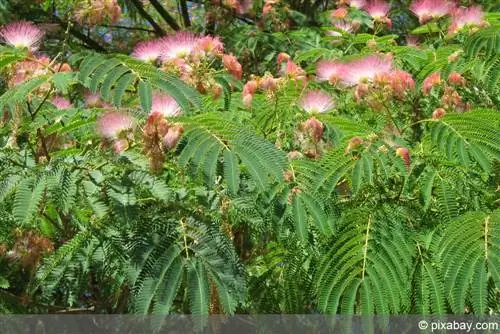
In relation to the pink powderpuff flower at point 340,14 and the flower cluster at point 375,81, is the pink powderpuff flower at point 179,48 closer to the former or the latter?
the flower cluster at point 375,81

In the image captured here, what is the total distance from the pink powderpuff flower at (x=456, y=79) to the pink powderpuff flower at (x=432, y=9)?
85 centimetres

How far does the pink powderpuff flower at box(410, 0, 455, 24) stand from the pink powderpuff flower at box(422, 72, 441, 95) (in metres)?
0.76

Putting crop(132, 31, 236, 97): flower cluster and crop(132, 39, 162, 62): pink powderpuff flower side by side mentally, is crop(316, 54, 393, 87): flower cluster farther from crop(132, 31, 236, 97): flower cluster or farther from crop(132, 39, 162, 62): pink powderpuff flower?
crop(132, 39, 162, 62): pink powderpuff flower

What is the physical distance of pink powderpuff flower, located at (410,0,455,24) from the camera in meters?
4.32

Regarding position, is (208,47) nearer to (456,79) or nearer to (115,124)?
(115,124)

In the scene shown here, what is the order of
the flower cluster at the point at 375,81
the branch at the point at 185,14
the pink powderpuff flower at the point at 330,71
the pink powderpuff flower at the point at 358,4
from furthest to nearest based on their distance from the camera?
the branch at the point at 185,14, the pink powderpuff flower at the point at 358,4, the pink powderpuff flower at the point at 330,71, the flower cluster at the point at 375,81

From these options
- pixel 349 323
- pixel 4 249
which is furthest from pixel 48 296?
pixel 349 323

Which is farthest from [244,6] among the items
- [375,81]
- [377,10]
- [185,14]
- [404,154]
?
[404,154]

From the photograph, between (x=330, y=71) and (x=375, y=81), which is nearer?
(x=375, y=81)

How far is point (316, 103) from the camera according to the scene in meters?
3.07

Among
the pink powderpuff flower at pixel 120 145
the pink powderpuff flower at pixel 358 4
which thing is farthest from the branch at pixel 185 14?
the pink powderpuff flower at pixel 120 145

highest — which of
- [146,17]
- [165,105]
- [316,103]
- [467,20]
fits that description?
[146,17]

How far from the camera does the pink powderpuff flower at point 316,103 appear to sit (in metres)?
3.07

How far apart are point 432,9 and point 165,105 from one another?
91.7 inches
